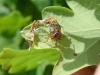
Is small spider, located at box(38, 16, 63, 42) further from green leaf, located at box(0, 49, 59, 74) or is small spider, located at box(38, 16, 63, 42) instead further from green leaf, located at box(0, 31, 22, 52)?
green leaf, located at box(0, 31, 22, 52)

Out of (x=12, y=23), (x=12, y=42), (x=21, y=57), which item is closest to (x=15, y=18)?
(x=12, y=23)

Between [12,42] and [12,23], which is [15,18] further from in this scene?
[12,42]

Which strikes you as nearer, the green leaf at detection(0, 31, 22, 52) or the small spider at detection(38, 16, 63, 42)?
the small spider at detection(38, 16, 63, 42)

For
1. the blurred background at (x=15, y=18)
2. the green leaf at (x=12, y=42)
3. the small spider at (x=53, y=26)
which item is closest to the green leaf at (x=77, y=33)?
the small spider at (x=53, y=26)

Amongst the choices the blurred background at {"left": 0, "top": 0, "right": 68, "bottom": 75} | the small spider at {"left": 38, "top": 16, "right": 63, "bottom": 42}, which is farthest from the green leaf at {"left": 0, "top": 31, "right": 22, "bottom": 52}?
the small spider at {"left": 38, "top": 16, "right": 63, "bottom": 42}

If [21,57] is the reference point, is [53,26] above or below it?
above

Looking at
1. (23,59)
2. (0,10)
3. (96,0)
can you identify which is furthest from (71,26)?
(0,10)
